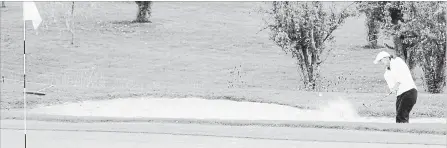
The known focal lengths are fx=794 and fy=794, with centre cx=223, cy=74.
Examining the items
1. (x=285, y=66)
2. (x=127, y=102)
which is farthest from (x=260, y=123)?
(x=285, y=66)

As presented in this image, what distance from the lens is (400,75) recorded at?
15461 millimetres

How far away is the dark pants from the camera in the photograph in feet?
51.1

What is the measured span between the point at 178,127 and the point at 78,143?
3.04 meters

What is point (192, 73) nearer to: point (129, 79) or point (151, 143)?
point (129, 79)

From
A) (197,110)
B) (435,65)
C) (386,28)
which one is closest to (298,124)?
(197,110)

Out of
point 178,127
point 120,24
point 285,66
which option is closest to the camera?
point 178,127

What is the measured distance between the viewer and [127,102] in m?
21.7

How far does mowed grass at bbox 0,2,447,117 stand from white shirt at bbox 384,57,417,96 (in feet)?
50.2

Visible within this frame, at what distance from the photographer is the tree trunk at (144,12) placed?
55109 mm

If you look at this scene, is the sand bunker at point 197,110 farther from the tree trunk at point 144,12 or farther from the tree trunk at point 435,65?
the tree trunk at point 144,12

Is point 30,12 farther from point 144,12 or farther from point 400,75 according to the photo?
point 144,12

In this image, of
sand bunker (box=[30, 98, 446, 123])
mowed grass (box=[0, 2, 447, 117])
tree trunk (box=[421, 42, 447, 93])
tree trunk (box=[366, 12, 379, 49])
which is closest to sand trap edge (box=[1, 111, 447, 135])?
sand bunker (box=[30, 98, 446, 123])

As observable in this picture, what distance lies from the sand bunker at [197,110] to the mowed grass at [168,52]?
6519mm

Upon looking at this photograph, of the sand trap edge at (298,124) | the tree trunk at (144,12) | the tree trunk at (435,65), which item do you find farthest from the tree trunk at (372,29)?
the sand trap edge at (298,124)
